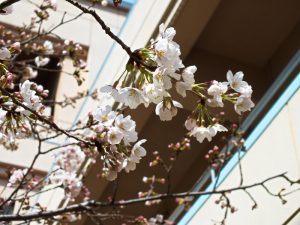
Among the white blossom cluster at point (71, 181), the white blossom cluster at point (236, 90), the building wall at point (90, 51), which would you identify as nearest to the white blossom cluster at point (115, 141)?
the white blossom cluster at point (236, 90)

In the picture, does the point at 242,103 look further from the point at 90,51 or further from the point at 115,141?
the point at 90,51

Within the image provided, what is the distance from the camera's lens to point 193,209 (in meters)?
4.45

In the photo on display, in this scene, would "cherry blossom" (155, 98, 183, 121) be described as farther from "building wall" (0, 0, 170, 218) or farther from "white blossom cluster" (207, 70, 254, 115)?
"building wall" (0, 0, 170, 218)

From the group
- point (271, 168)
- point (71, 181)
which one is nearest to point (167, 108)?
point (271, 168)

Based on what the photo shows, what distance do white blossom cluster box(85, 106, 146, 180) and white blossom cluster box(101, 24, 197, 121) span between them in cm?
23

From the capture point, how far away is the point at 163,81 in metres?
1.74

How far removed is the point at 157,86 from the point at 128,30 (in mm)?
5152

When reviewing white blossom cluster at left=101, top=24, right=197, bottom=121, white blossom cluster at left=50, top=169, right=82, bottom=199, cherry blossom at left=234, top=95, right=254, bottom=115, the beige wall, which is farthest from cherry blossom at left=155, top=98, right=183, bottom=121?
white blossom cluster at left=50, top=169, right=82, bottom=199

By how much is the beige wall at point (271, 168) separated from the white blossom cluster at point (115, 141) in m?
1.47

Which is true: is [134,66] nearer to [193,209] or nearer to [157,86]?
[157,86]

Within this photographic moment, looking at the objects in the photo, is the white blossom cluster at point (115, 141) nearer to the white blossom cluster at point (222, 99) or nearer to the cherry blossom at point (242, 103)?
the white blossom cluster at point (222, 99)

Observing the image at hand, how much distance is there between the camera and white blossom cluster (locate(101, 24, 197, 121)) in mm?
1734

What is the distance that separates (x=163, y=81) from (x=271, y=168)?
2161mm

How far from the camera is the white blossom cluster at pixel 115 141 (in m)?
2.05
